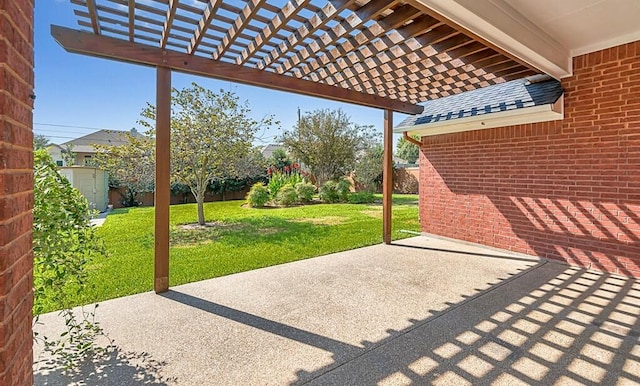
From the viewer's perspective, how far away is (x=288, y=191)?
45.9 ft

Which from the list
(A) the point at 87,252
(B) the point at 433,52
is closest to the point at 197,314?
(A) the point at 87,252

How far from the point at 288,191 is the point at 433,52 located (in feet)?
33.7

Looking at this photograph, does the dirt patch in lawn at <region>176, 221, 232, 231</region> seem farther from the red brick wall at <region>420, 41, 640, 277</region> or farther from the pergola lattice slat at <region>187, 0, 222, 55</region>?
the red brick wall at <region>420, 41, 640, 277</region>

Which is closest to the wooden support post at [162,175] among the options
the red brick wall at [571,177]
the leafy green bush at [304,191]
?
the red brick wall at [571,177]

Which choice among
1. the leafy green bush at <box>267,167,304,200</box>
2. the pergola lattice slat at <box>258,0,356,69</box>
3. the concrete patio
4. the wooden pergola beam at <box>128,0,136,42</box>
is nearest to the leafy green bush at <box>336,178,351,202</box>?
the leafy green bush at <box>267,167,304,200</box>

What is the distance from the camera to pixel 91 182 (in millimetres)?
12750

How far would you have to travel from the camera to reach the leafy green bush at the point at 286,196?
45.6 ft

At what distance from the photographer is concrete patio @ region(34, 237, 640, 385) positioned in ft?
8.07

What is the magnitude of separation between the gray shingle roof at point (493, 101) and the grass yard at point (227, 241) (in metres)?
3.01

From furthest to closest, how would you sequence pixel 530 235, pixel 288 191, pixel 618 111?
1. pixel 288 191
2. pixel 530 235
3. pixel 618 111

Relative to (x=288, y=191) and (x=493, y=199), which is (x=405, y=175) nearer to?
(x=288, y=191)

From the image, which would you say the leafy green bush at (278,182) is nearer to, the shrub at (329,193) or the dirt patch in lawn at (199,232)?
the shrub at (329,193)

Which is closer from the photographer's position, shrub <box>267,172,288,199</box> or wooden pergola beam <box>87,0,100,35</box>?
wooden pergola beam <box>87,0,100,35</box>

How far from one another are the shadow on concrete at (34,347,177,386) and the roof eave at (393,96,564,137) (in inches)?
239
